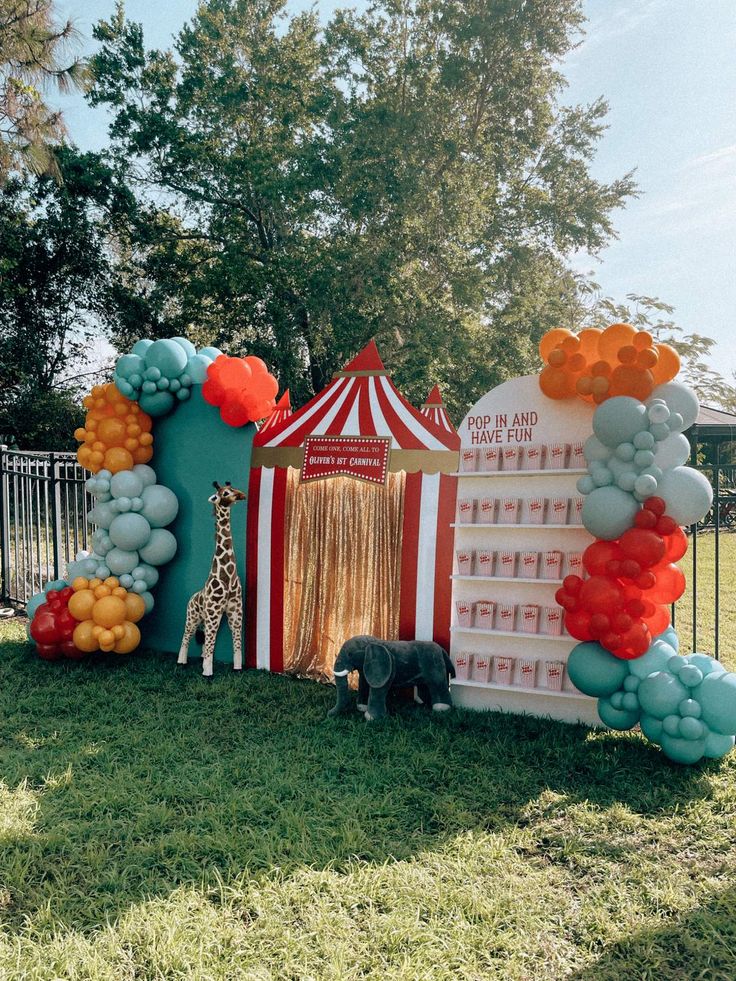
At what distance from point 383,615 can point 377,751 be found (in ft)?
4.65

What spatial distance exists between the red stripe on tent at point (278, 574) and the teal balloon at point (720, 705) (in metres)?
3.46

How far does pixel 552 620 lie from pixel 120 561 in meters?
3.79

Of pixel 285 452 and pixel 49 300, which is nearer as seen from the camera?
pixel 285 452

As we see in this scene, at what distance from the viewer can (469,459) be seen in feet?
18.2

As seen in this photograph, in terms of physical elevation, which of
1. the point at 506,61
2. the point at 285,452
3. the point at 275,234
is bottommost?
the point at 285,452

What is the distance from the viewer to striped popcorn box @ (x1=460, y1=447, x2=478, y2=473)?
5543mm

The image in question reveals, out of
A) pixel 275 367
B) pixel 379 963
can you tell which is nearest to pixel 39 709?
pixel 379 963

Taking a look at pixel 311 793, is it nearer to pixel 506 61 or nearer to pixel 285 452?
pixel 285 452

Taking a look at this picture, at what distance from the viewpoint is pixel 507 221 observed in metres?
18.4

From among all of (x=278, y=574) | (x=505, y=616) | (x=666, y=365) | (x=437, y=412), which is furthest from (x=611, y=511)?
(x=437, y=412)

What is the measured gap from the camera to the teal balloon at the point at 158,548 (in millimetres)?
6512

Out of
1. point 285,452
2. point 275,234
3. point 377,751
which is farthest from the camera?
point 275,234

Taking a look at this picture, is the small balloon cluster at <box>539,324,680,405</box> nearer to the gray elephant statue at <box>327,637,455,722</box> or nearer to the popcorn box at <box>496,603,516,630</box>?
the popcorn box at <box>496,603,516,630</box>

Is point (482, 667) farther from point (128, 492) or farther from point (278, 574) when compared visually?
point (128, 492)
